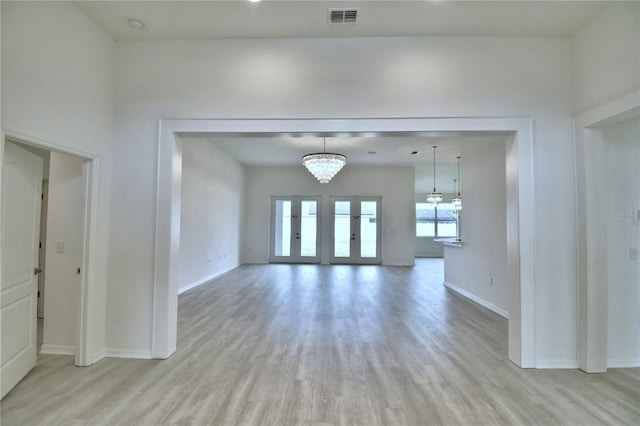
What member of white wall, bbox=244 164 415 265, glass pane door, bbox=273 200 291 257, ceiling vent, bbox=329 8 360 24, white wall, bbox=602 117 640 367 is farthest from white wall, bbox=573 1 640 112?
glass pane door, bbox=273 200 291 257

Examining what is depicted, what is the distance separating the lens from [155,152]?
2.99 meters

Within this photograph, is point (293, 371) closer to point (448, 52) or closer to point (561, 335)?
point (561, 335)

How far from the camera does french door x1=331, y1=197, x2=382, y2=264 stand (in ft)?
31.6

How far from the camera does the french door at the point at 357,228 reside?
964 cm

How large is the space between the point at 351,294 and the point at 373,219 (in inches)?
177

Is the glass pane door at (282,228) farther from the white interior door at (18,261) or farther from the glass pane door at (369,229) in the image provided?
the white interior door at (18,261)

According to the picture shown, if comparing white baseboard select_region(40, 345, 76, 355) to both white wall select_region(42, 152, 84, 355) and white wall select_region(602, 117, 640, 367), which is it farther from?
white wall select_region(602, 117, 640, 367)

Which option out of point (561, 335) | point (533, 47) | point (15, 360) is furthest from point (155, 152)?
point (561, 335)

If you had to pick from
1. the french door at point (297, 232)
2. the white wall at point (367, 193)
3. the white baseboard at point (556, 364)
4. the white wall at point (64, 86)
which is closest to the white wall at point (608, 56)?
the white baseboard at point (556, 364)

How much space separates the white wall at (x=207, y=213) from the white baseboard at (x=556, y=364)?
5.46 m

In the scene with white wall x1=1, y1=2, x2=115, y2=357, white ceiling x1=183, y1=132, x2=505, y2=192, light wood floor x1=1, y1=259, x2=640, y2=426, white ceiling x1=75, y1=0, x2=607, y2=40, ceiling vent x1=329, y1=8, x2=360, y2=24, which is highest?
white ceiling x1=75, y1=0, x2=607, y2=40

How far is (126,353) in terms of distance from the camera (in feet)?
9.54

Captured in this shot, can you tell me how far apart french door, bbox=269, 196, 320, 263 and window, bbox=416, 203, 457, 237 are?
18.6 ft

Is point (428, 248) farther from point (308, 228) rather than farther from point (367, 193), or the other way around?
point (308, 228)
